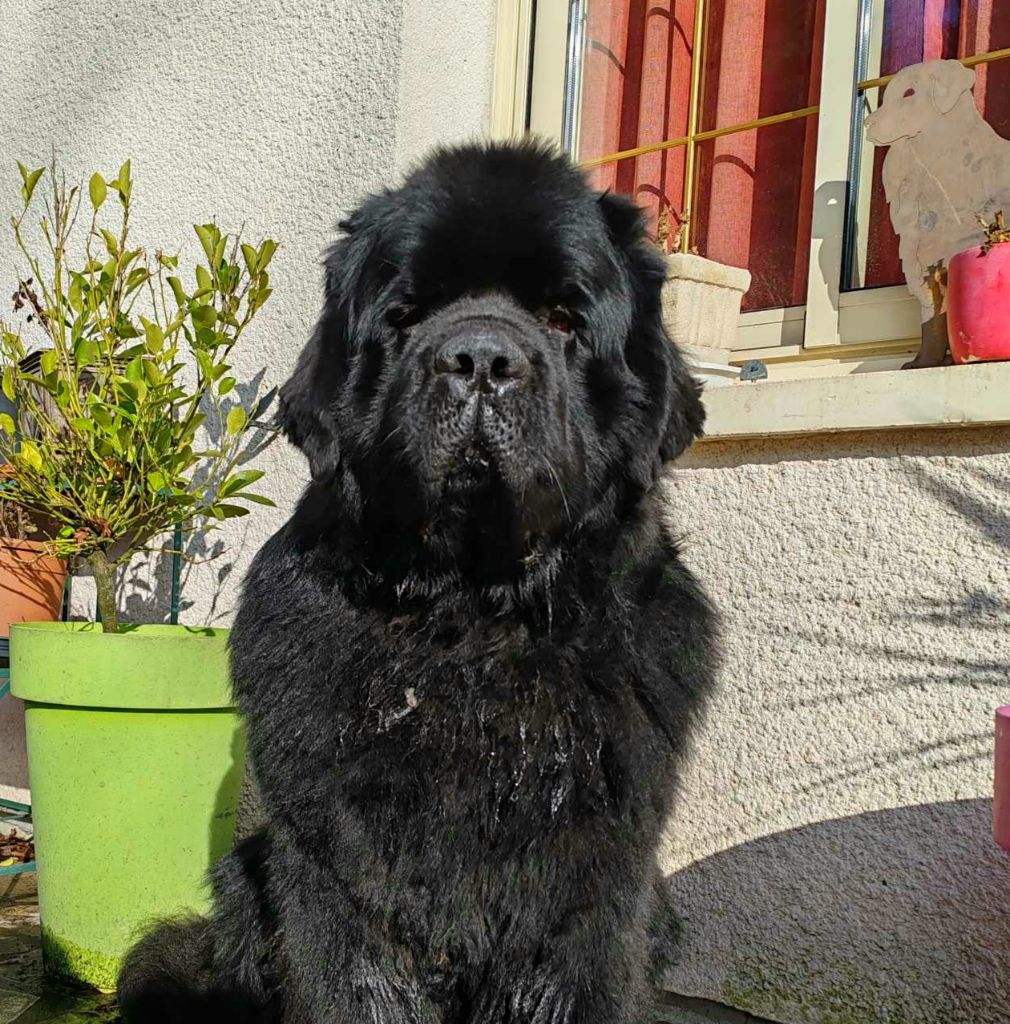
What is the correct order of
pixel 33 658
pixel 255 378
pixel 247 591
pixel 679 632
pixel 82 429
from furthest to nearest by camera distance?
pixel 255 378, pixel 82 429, pixel 33 658, pixel 247 591, pixel 679 632

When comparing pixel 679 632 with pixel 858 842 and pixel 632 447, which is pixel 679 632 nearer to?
pixel 632 447

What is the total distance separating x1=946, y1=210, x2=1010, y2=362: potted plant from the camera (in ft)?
6.63

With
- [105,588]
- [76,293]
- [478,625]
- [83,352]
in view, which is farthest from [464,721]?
[76,293]

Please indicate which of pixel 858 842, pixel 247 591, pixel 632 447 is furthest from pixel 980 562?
pixel 247 591

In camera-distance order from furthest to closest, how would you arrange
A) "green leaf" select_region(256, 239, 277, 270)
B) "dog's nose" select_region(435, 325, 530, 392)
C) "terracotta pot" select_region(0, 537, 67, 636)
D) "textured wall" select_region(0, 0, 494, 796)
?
"terracotta pot" select_region(0, 537, 67, 636) → "textured wall" select_region(0, 0, 494, 796) → "green leaf" select_region(256, 239, 277, 270) → "dog's nose" select_region(435, 325, 530, 392)

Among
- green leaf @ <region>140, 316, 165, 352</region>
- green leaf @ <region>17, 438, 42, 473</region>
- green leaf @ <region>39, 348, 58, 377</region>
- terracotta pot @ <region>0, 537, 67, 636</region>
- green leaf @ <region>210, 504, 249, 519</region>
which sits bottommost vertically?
terracotta pot @ <region>0, 537, 67, 636</region>

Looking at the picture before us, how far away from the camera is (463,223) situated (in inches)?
64.6

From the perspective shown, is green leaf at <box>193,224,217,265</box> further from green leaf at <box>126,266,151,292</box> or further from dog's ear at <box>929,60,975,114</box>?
dog's ear at <box>929,60,975,114</box>

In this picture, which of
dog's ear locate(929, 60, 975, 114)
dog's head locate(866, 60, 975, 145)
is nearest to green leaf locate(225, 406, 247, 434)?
dog's head locate(866, 60, 975, 145)

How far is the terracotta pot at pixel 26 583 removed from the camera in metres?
3.27

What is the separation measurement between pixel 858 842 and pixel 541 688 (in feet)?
2.90

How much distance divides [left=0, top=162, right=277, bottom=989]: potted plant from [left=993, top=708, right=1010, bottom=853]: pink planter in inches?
65.7

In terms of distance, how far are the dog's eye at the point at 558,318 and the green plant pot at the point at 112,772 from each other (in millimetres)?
1208

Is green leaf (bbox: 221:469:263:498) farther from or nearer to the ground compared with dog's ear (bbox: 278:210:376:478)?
nearer to the ground
